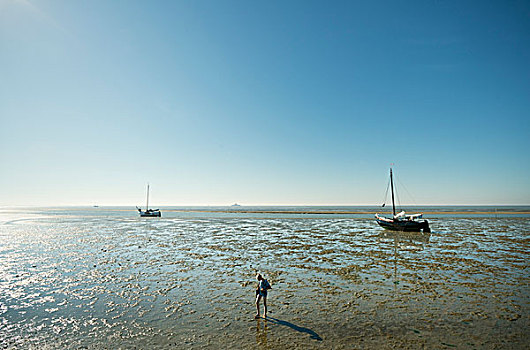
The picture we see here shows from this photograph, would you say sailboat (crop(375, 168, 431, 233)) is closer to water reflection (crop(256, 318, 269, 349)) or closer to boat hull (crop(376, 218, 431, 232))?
boat hull (crop(376, 218, 431, 232))

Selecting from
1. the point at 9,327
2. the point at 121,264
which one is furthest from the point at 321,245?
the point at 9,327

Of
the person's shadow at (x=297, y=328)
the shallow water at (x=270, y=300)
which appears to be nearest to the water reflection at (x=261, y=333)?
the shallow water at (x=270, y=300)

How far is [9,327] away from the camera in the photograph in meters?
10.8

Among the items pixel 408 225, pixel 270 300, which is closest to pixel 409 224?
pixel 408 225

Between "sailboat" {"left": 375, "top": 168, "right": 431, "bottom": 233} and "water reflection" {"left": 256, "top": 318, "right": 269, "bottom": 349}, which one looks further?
"sailboat" {"left": 375, "top": 168, "right": 431, "bottom": 233}

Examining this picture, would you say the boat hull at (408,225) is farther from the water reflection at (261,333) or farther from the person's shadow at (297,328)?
the water reflection at (261,333)

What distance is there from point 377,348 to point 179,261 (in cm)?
1822

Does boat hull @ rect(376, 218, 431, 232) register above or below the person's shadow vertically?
above

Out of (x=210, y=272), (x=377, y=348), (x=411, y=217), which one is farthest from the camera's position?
(x=411, y=217)

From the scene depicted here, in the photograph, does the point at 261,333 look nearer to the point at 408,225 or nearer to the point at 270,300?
the point at 270,300

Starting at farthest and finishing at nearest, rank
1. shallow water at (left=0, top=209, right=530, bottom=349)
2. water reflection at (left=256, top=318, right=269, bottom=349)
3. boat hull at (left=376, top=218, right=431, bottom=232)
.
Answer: boat hull at (left=376, top=218, right=431, bottom=232)
shallow water at (left=0, top=209, right=530, bottom=349)
water reflection at (left=256, top=318, right=269, bottom=349)

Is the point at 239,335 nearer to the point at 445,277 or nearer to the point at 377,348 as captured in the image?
the point at 377,348

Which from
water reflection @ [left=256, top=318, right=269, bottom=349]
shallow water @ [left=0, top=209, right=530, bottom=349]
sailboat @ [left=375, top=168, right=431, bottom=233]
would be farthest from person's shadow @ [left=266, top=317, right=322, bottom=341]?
sailboat @ [left=375, top=168, right=431, bottom=233]

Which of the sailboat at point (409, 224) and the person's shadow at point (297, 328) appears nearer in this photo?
the person's shadow at point (297, 328)
